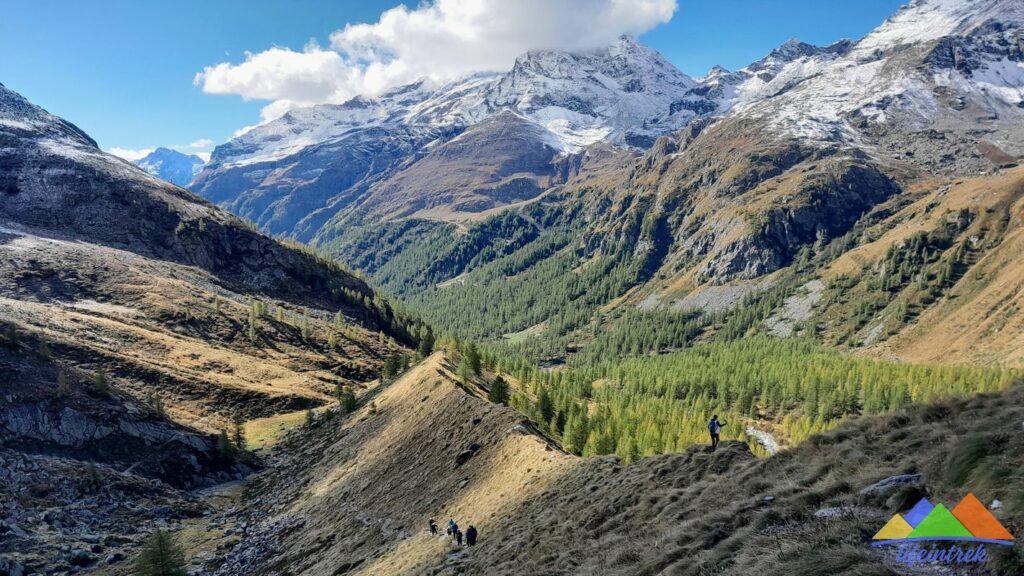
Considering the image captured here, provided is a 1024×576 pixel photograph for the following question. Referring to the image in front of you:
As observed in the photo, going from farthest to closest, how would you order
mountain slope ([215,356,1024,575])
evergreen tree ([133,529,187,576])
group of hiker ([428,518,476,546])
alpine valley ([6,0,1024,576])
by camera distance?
1. evergreen tree ([133,529,187,576])
2. group of hiker ([428,518,476,546])
3. alpine valley ([6,0,1024,576])
4. mountain slope ([215,356,1024,575])

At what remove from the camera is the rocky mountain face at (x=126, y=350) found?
196 feet

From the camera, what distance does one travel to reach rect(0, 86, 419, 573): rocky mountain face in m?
59.7

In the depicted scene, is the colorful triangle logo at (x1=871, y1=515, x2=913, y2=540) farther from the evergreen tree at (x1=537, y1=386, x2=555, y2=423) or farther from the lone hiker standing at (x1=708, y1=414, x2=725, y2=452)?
the evergreen tree at (x1=537, y1=386, x2=555, y2=423)

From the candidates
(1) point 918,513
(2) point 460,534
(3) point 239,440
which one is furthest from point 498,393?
(1) point 918,513

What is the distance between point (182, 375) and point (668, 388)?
13482 cm

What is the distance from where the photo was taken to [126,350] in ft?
341

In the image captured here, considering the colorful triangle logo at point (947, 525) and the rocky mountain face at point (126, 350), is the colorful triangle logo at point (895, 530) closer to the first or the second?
the colorful triangle logo at point (947, 525)

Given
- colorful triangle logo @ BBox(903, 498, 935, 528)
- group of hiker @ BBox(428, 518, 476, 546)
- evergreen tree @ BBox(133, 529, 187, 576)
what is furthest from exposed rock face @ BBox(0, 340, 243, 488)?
colorful triangle logo @ BBox(903, 498, 935, 528)

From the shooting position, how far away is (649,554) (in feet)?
65.0

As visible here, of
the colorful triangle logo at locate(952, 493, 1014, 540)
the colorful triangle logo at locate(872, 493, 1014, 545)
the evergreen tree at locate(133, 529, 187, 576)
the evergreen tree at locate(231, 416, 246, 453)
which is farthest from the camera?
the evergreen tree at locate(231, 416, 246, 453)

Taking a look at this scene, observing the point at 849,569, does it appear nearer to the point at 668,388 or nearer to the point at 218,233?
the point at 668,388

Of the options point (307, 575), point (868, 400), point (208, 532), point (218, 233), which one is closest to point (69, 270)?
point (218, 233)


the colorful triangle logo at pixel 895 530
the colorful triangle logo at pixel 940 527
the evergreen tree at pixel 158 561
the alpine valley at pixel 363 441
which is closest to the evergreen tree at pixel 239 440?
the alpine valley at pixel 363 441

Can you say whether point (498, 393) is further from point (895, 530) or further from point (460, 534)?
point (895, 530)
